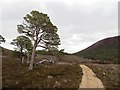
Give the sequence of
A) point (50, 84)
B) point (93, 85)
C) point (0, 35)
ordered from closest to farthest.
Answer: point (93, 85) → point (50, 84) → point (0, 35)

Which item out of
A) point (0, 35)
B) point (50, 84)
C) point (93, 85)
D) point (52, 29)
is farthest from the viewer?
point (0, 35)

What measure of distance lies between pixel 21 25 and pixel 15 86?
16878mm

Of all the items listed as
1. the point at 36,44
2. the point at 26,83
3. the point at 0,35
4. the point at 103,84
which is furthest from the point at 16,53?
the point at 103,84

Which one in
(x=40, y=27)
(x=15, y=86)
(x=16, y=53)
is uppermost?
(x=40, y=27)

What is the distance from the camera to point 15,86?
→ 25.7 meters

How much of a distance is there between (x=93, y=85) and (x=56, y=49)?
54.4ft

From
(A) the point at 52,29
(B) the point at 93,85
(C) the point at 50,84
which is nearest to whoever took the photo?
(B) the point at 93,85

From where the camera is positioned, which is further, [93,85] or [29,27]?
[29,27]

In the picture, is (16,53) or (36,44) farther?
(16,53)

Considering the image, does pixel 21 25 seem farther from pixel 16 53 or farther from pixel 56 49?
pixel 16 53

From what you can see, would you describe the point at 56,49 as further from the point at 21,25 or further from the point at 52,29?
the point at 21,25

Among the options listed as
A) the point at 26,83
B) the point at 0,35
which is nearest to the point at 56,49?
the point at 26,83

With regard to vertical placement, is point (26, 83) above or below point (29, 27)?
below

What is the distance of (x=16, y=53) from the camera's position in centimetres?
6556
